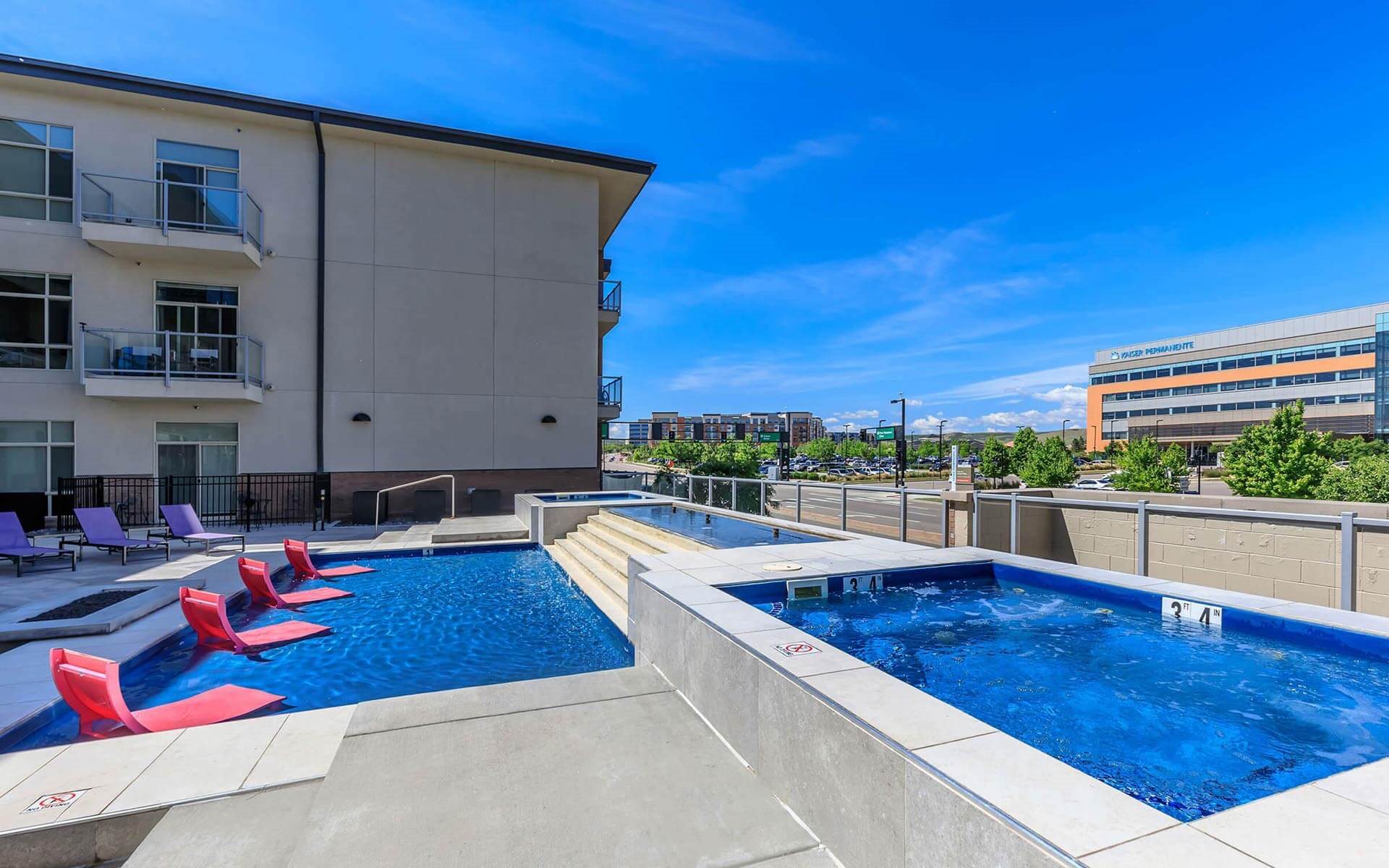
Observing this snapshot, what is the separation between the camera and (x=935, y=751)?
236 cm

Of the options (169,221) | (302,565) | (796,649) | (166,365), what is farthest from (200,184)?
(796,649)

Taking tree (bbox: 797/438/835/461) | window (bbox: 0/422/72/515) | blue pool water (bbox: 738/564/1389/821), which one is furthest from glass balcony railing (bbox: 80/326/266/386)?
tree (bbox: 797/438/835/461)

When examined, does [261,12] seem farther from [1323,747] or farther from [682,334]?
[682,334]

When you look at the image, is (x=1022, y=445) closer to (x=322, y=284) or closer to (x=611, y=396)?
(x=611, y=396)

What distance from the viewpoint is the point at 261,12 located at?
11.8 metres

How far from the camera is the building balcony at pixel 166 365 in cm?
1414

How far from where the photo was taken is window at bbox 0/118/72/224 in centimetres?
1436

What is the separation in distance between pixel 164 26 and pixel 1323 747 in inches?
827

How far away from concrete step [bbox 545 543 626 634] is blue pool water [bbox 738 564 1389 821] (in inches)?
94.0

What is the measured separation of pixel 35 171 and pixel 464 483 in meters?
Result: 12.7

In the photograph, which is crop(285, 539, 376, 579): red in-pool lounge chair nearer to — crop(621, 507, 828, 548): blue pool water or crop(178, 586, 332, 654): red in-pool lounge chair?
crop(178, 586, 332, 654): red in-pool lounge chair

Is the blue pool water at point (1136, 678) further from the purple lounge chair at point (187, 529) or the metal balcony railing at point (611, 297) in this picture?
the metal balcony railing at point (611, 297)

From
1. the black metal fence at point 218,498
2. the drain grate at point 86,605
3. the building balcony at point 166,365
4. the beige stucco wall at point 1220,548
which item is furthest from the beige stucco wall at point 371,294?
the beige stucco wall at point 1220,548

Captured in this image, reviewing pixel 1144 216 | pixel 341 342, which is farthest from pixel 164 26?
pixel 1144 216
